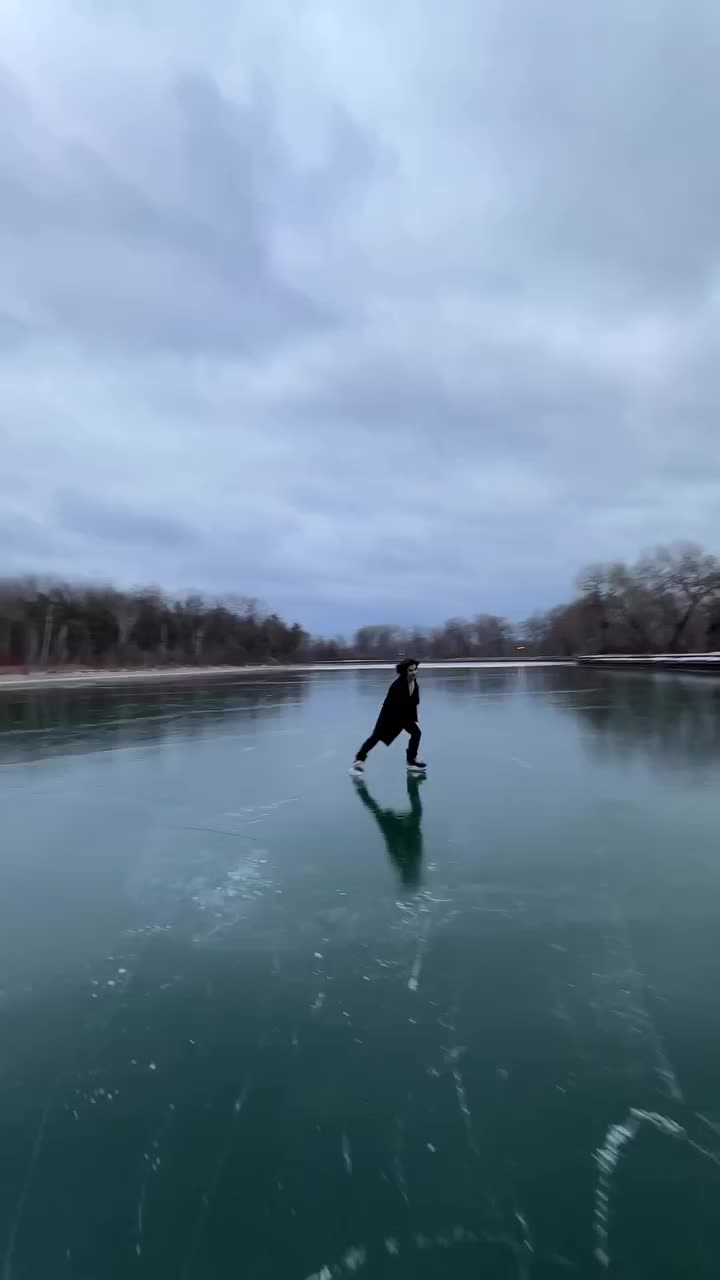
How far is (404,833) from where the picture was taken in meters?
5.19

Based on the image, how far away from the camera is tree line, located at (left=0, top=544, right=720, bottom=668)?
53.2 metres

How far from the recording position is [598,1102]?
2.23 metres

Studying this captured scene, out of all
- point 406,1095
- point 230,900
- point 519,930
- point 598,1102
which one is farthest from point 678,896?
point 230,900

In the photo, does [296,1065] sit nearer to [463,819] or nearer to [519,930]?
[519,930]

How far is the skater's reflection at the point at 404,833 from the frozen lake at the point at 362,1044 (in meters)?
0.04

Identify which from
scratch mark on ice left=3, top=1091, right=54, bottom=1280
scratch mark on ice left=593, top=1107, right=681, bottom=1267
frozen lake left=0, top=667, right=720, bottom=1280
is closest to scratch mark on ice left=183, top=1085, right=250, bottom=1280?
frozen lake left=0, top=667, right=720, bottom=1280

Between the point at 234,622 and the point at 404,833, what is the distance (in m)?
77.6

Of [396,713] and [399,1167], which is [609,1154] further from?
[396,713]

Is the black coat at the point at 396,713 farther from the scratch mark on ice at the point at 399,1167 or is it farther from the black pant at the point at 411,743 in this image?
the scratch mark on ice at the point at 399,1167

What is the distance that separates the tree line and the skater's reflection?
4731cm

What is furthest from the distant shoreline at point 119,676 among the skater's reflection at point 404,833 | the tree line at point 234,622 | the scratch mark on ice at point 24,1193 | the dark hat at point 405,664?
the scratch mark on ice at point 24,1193

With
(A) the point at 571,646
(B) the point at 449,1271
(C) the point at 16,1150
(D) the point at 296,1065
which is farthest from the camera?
(A) the point at 571,646

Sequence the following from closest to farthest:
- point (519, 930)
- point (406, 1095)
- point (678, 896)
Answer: point (406, 1095), point (519, 930), point (678, 896)

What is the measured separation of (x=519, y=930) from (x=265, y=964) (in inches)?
49.7
